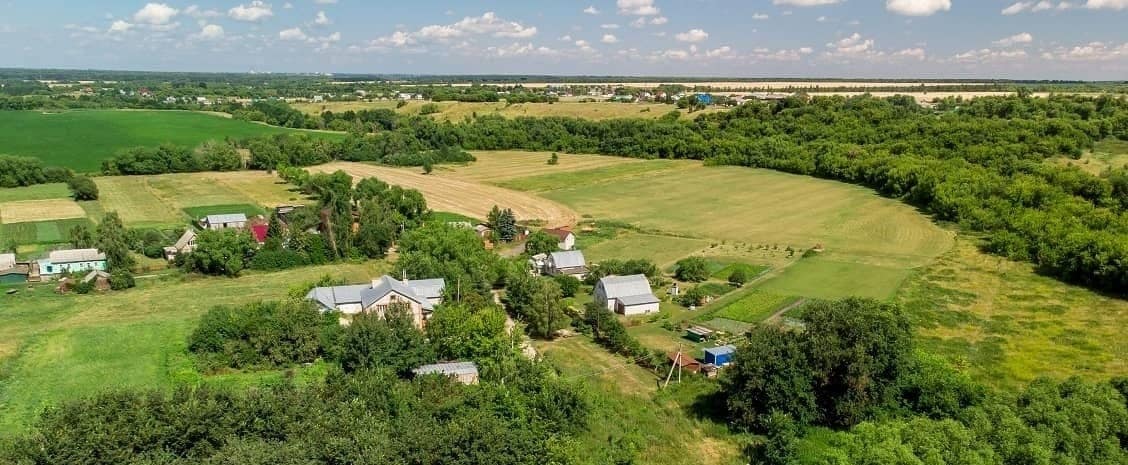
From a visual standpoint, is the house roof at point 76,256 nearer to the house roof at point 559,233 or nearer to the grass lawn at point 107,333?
the grass lawn at point 107,333

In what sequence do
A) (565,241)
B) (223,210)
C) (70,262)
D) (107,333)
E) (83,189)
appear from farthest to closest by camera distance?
(83,189)
(223,210)
(565,241)
(70,262)
(107,333)

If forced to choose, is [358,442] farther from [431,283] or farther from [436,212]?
[436,212]

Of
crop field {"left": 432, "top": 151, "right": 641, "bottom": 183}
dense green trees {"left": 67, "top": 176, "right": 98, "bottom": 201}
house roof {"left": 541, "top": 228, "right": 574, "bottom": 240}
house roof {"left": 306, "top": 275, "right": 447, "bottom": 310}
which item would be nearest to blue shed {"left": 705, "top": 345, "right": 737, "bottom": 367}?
house roof {"left": 306, "top": 275, "right": 447, "bottom": 310}

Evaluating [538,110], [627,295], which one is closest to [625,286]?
[627,295]

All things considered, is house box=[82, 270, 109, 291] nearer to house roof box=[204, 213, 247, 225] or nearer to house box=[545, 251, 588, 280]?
house roof box=[204, 213, 247, 225]

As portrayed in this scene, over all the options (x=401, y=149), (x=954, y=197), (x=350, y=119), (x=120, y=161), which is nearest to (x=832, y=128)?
(x=954, y=197)

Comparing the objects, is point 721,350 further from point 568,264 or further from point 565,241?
point 565,241

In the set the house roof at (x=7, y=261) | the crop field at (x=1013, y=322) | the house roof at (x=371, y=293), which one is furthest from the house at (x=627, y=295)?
the house roof at (x=7, y=261)
